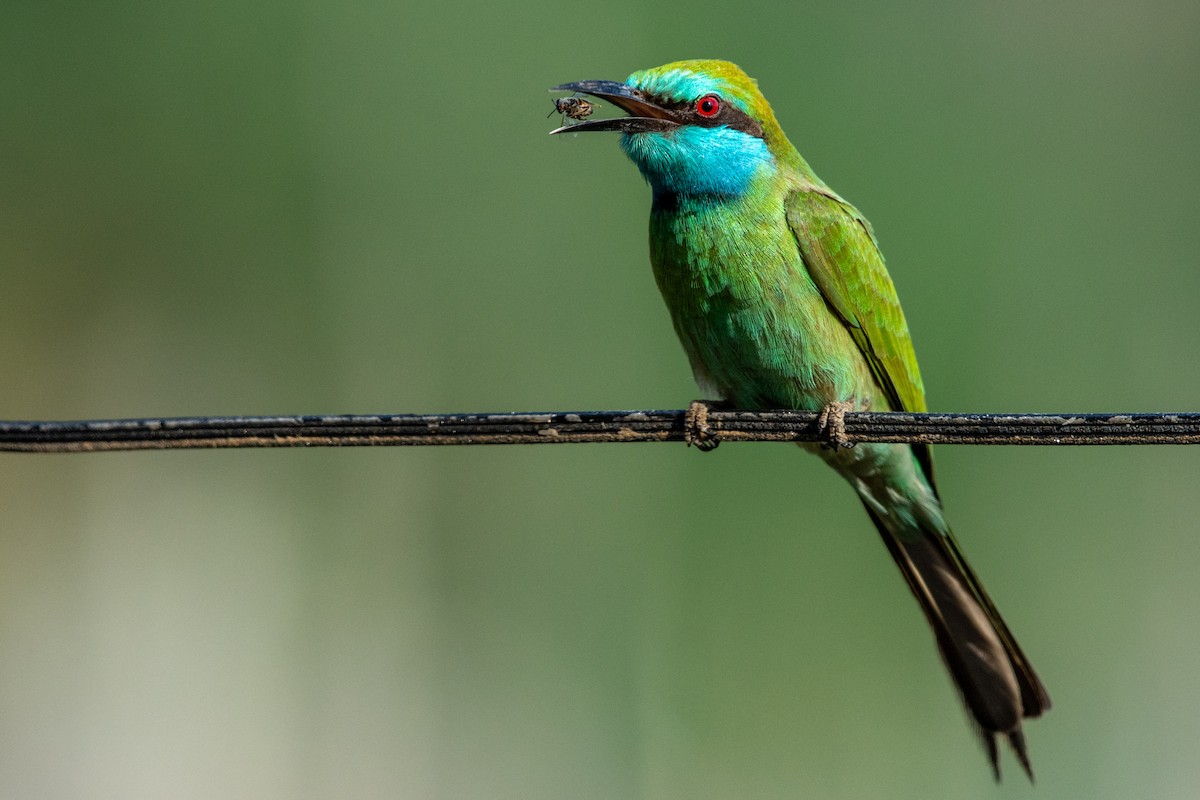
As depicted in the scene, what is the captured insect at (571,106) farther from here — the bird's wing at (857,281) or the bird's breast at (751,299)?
the bird's wing at (857,281)

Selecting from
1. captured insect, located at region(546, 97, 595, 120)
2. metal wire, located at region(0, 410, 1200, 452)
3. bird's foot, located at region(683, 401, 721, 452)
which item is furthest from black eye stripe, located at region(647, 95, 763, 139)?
metal wire, located at region(0, 410, 1200, 452)

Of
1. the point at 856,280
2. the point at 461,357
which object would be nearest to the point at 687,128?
the point at 856,280

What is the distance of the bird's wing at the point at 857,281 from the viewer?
325 cm

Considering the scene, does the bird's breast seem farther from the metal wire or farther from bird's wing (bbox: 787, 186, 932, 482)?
the metal wire

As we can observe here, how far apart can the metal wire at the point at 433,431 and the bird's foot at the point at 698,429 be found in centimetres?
48

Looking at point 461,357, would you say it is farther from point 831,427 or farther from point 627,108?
point 831,427

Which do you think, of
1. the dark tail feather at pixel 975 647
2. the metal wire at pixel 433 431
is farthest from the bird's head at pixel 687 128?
the metal wire at pixel 433 431

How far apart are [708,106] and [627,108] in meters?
0.22

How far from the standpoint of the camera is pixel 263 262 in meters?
4.83

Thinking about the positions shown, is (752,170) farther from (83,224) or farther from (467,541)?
(83,224)

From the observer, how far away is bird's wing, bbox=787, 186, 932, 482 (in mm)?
3248

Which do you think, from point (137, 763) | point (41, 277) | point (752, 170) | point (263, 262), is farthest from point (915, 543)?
point (41, 277)

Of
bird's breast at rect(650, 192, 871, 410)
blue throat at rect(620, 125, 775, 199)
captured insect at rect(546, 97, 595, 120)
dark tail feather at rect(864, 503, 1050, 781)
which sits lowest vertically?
dark tail feather at rect(864, 503, 1050, 781)

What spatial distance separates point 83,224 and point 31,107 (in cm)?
49
